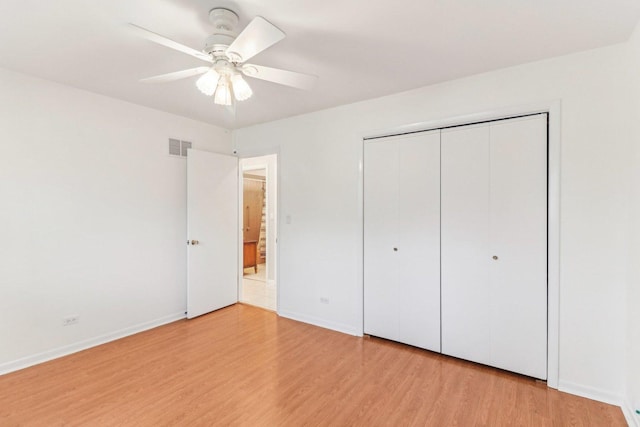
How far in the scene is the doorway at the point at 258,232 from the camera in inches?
174

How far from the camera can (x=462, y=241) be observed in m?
2.63

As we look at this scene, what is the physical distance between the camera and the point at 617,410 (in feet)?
6.57

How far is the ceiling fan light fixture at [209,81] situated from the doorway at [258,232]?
102 inches

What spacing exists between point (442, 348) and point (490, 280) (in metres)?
0.77

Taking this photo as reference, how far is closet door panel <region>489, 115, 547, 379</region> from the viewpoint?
2.30 m

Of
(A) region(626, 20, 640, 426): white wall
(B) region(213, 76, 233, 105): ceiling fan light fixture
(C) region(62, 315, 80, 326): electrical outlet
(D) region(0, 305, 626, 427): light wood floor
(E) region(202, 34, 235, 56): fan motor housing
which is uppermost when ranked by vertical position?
(E) region(202, 34, 235, 56): fan motor housing

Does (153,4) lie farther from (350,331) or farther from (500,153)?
(350,331)

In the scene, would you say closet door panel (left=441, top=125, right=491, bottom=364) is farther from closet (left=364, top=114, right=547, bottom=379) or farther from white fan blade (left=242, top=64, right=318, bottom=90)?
white fan blade (left=242, top=64, right=318, bottom=90)

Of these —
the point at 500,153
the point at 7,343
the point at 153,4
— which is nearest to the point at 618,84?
the point at 500,153

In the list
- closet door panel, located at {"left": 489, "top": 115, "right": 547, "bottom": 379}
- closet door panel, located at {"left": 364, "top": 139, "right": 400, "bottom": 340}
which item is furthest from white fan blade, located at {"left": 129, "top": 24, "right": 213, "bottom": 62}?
closet door panel, located at {"left": 489, "top": 115, "right": 547, "bottom": 379}

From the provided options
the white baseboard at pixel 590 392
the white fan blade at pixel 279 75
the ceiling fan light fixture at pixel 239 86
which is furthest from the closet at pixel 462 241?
the ceiling fan light fixture at pixel 239 86

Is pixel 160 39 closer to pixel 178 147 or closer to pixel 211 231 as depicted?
pixel 178 147

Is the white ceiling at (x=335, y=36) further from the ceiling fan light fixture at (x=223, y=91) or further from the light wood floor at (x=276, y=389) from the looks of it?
the light wood floor at (x=276, y=389)

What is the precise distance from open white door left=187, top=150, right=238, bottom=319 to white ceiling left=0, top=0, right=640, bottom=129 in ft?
4.05
